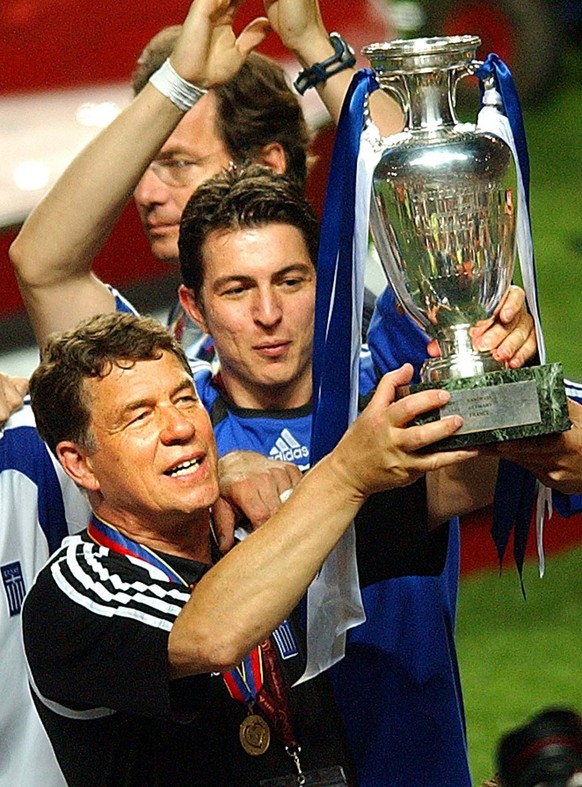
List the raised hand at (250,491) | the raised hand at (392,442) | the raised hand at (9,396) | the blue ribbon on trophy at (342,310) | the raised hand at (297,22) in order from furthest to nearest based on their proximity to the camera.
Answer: the raised hand at (297,22) < the raised hand at (9,396) < the raised hand at (250,491) < the blue ribbon on trophy at (342,310) < the raised hand at (392,442)

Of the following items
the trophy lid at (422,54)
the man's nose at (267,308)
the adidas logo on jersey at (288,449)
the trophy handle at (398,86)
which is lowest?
the adidas logo on jersey at (288,449)

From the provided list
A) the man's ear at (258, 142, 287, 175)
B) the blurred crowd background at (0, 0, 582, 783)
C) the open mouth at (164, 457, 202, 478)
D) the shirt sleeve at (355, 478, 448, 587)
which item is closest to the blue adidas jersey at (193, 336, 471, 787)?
the shirt sleeve at (355, 478, 448, 587)

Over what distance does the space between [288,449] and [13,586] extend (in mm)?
500

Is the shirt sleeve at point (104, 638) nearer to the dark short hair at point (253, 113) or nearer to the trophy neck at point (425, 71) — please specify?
the trophy neck at point (425, 71)

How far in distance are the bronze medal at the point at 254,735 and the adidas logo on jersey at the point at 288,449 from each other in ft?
1.87

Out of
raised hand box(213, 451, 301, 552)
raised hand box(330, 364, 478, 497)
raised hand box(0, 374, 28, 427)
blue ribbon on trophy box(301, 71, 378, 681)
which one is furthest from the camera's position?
raised hand box(0, 374, 28, 427)

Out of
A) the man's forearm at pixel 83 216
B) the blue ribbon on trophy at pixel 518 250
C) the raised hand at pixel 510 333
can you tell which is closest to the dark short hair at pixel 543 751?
the blue ribbon on trophy at pixel 518 250

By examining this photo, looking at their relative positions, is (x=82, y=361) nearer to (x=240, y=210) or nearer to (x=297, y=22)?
(x=240, y=210)

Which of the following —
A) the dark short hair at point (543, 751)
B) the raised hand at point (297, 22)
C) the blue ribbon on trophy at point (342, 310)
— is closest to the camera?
the dark short hair at point (543, 751)

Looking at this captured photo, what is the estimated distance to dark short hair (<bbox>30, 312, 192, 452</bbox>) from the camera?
7.74 feet

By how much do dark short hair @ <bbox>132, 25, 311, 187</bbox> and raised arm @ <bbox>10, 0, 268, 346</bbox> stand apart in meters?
0.38

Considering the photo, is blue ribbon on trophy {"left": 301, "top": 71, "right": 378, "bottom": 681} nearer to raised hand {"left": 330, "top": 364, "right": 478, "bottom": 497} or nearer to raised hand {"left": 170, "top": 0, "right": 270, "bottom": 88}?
raised hand {"left": 330, "top": 364, "right": 478, "bottom": 497}

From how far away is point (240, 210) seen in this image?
2730 mm

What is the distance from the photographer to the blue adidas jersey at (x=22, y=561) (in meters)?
2.73
